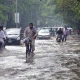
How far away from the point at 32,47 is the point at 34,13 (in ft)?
205

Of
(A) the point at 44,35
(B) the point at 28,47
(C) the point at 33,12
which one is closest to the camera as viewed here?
(B) the point at 28,47

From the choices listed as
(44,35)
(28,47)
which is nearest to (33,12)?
(44,35)

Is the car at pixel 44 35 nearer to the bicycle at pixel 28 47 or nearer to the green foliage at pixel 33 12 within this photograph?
the green foliage at pixel 33 12

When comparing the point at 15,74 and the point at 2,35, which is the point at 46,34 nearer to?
the point at 2,35

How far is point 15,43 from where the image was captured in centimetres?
2678

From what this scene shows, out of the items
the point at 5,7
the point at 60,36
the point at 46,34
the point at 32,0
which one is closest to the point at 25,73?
the point at 60,36

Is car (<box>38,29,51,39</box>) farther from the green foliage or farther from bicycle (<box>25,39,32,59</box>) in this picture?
bicycle (<box>25,39,32,59</box>)

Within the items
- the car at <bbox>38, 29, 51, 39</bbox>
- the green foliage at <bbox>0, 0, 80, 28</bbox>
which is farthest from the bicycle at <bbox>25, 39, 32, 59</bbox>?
the car at <bbox>38, 29, 51, 39</bbox>

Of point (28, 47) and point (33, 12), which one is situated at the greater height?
point (33, 12)

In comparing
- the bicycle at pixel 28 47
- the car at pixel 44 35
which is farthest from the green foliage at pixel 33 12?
the bicycle at pixel 28 47

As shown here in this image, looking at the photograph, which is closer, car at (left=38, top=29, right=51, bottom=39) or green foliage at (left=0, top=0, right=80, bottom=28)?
green foliage at (left=0, top=0, right=80, bottom=28)

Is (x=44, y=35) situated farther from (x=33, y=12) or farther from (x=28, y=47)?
(x=33, y=12)

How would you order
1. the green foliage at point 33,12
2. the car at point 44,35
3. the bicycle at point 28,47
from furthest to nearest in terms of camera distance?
the car at point 44,35
the green foliage at point 33,12
the bicycle at point 28,47

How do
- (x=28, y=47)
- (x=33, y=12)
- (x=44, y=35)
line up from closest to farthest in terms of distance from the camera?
(x=28, y=47) → (x=44, y=35) → (x=33, y=12)
